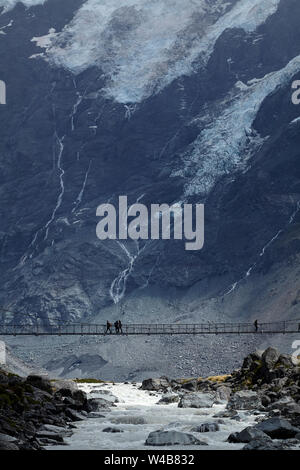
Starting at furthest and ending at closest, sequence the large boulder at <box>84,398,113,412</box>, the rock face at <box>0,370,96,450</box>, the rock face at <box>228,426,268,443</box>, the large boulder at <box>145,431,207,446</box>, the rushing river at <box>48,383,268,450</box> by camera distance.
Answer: the large boulder at <box>84,398,113,412</box>
the rushing river at <box>48,383,268,450</box>
the large boulder at <box>145,431,207,446</box>
the rock face at <box>228,426,268,443</box>
the rock face at <box>0,370,96,450</box>

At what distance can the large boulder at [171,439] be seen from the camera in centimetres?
4981

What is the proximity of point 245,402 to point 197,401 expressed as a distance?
922 centimetres

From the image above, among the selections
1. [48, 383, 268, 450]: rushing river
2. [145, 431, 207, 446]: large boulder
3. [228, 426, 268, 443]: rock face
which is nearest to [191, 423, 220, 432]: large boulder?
[48, 383, 268, 450]: rushing river

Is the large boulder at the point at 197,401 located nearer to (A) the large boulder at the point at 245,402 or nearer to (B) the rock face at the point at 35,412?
(A) the large boulder at the point at 245,402

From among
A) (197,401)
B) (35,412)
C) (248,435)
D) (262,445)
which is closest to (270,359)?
(197,401)

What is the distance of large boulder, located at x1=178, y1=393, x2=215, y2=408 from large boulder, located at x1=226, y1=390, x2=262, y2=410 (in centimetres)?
442

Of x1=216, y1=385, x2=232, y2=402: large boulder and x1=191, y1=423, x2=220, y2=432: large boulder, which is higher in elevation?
x1=216, y1=385, x2=232, y2=402: large boulder

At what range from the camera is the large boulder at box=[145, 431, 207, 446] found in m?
49.8

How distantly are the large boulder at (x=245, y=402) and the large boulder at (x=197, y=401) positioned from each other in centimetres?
442

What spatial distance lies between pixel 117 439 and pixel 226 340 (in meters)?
147

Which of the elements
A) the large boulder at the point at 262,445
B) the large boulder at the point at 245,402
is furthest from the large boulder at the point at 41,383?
the large boulder at the point at 262,445

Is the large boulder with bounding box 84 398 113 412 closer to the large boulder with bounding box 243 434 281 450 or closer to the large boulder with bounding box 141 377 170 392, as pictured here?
the large boulder with bounding box 243 434 281 450

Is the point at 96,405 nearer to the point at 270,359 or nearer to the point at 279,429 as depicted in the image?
the point at 270,359
